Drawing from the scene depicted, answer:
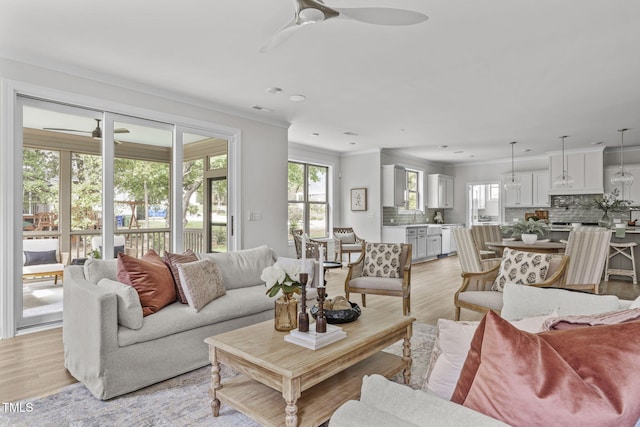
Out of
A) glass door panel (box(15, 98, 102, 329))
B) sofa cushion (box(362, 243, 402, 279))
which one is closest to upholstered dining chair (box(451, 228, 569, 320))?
sofa cushion (box(362, 243, 402, 279))

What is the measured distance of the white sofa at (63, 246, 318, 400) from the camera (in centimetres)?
226

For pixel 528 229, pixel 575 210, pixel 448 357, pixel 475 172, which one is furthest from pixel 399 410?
pixel 475 172

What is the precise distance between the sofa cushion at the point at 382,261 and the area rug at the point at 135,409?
1.74 m

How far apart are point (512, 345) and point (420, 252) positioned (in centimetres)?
787

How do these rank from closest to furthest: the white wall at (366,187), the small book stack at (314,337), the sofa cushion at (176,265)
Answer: the small book stack at (314,337)
the sofa cushion at (176,265)
the white wall at (366,187)

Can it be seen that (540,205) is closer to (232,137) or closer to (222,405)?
(232,137)

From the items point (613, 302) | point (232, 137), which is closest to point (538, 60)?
point (613, 302)

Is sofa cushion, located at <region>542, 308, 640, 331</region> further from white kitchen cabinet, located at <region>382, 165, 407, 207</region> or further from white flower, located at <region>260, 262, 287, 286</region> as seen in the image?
white kitchen cabinet, located at <region>382, 165, 407, 207</region>

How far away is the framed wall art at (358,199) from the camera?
8180 millimetres

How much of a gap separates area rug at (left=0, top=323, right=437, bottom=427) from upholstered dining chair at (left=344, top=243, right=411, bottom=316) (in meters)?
1.48

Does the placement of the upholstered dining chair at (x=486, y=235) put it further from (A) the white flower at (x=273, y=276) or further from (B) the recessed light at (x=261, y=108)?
(A) the white flower at (x=273, y=276)

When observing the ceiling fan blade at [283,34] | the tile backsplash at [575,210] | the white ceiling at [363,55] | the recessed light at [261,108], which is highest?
the white ceiling at [363,55]

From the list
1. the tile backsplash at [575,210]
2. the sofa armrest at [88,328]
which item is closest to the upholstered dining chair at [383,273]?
the sofa armrest at [88,328]

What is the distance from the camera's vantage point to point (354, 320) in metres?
2.43
